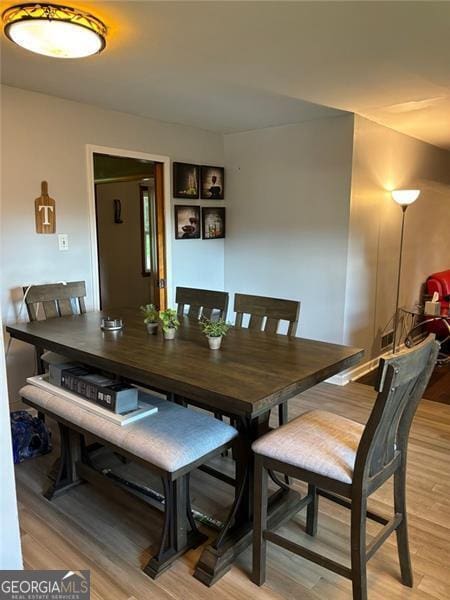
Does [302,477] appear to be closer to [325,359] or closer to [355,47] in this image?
[325,359]

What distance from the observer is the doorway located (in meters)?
5.02

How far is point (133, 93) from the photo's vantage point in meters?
3.15

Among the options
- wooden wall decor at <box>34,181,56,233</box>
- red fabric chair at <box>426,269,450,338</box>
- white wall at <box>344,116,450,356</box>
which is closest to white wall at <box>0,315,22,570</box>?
wooden wall decor at <box>34,181,56,233</box>

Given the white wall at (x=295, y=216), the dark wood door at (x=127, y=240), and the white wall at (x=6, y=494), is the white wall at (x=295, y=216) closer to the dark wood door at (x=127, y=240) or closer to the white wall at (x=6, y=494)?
the dark wood door at (x=127, y=240)

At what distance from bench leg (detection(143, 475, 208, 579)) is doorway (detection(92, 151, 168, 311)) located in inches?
121

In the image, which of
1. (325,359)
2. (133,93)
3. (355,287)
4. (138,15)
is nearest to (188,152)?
(133,93)

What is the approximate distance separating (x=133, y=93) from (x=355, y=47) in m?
1.57

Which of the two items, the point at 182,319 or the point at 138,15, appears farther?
the point at 182,319

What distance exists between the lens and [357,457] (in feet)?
4.91

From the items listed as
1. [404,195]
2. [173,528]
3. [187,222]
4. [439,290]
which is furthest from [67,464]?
[439,290]

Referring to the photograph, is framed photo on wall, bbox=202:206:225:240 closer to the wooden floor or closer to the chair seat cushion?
the wooden floor

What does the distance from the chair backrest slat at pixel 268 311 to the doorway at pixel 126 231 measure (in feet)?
7.23

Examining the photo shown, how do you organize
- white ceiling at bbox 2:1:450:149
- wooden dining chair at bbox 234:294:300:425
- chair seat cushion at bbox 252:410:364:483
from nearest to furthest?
chair seat cushion at bbox 252:410:364:483, white ceiling at bbox 2:1:450:149, wooden dining chair at bbox 234:294:300:425

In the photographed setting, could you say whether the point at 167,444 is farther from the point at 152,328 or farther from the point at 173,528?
the point at 152,328
